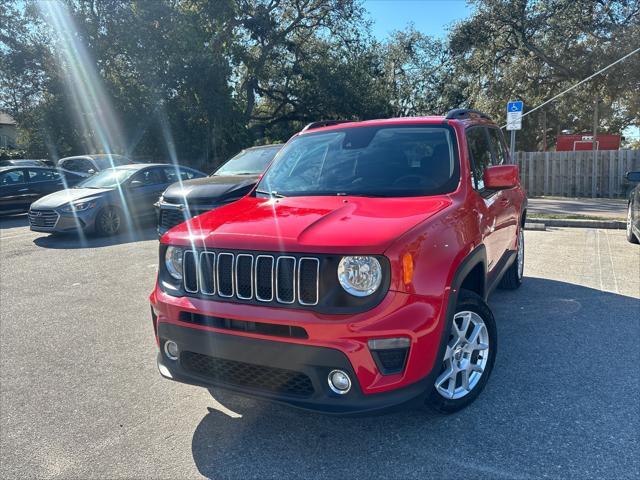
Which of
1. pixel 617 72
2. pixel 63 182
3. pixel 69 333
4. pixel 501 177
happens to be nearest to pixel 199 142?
pixel 63 182

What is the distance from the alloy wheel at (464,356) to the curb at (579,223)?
8433 millimetres

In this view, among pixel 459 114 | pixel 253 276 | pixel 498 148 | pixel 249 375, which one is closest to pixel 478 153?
pixel 459 114

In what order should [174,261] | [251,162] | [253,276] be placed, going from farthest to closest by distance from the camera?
[251,162], [174,261], [253,276]

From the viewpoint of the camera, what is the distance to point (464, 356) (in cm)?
327

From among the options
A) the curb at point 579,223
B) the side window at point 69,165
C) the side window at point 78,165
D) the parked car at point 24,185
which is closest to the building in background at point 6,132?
the side window at point 69,165

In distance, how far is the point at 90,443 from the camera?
120 inches

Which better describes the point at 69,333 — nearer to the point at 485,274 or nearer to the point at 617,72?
the point at 485,274

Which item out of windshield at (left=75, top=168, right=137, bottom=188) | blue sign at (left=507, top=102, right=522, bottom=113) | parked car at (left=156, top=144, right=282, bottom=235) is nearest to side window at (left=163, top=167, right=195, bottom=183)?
windshield at (left=75, top=168, right=137, bottom=188)

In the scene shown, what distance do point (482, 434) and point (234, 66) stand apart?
25.9 metres

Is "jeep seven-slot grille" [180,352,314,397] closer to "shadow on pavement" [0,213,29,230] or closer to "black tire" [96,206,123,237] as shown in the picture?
"black tire" [96,206,123,237]

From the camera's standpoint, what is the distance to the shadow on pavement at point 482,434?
8.84 ft

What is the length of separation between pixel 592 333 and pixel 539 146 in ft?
137

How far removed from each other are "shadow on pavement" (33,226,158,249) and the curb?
27.7ft

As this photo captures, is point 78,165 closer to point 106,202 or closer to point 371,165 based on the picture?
point 106,202
